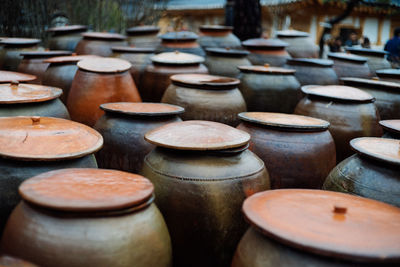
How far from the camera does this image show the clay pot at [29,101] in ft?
10.7

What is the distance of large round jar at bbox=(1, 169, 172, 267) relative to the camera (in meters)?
1.82

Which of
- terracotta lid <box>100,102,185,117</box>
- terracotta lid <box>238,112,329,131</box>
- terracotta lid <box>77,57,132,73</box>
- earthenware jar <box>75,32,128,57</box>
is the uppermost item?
earthenware jar <box>75,32,128,57</box>

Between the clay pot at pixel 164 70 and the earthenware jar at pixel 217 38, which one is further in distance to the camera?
the earthenware jar at pixel 217 38

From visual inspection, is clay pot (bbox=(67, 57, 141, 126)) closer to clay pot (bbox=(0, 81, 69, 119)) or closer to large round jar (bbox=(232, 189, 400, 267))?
clay pot (bbox=(0, 81, 69, 119))

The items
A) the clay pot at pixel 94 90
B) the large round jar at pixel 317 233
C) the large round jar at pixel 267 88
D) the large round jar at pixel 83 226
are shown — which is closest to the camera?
the large round jar at pixel 317 233

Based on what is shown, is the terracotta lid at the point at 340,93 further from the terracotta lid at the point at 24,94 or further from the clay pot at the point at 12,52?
the clay pot at the point at 12,52

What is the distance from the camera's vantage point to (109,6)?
1113 cm

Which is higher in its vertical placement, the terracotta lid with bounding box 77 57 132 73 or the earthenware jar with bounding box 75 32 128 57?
the earthenware jar with bounding box 75 32 128 57

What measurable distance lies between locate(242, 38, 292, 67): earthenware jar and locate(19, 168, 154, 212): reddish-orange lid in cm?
517

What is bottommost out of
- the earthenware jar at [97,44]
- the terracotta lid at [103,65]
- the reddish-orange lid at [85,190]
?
the reddish-orange lid at [85,190]

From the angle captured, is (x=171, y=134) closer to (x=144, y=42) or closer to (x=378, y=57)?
(x=144, y=42)

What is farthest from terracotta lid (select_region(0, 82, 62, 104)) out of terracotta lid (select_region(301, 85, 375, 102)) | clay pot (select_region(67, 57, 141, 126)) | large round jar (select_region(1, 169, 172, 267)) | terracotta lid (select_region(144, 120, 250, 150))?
terracotta lid (select_region(301, 85, 375, 102))

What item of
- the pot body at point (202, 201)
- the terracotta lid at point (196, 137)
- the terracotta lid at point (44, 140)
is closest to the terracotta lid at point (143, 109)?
the terracotta lid at point (196, 137)

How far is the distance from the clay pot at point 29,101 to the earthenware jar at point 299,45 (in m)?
5.49
